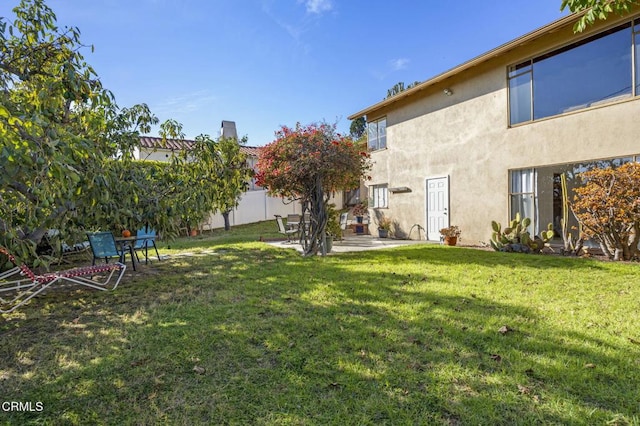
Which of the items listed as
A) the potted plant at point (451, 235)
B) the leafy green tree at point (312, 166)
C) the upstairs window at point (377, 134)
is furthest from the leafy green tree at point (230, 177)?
the upstairs window at point (377, 134)

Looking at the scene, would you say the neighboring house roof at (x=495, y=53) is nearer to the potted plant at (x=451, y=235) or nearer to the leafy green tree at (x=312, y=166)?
the leafy green tree at (x=312, y=166)

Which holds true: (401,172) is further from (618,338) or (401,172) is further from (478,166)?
(618,338)

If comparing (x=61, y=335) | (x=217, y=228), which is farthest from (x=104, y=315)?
(x=217, y=228)

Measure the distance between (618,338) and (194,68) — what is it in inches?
546

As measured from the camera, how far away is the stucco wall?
28.8 feet

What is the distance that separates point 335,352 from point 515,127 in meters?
10.1

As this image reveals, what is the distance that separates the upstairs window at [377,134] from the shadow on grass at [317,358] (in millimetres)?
10969

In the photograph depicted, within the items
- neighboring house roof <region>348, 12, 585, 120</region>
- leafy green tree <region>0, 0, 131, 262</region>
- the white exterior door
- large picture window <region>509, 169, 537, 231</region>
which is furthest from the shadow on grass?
neighboring house roof <region>348, 12, 585, 120</region>

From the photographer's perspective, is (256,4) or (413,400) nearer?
(413,400)

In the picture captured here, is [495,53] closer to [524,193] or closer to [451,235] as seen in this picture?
[524,193]

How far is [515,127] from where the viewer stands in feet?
34.4

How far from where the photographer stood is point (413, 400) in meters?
2.65

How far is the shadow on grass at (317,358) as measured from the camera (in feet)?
8.41

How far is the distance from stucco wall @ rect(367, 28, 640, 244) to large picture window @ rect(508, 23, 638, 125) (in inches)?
11.7
